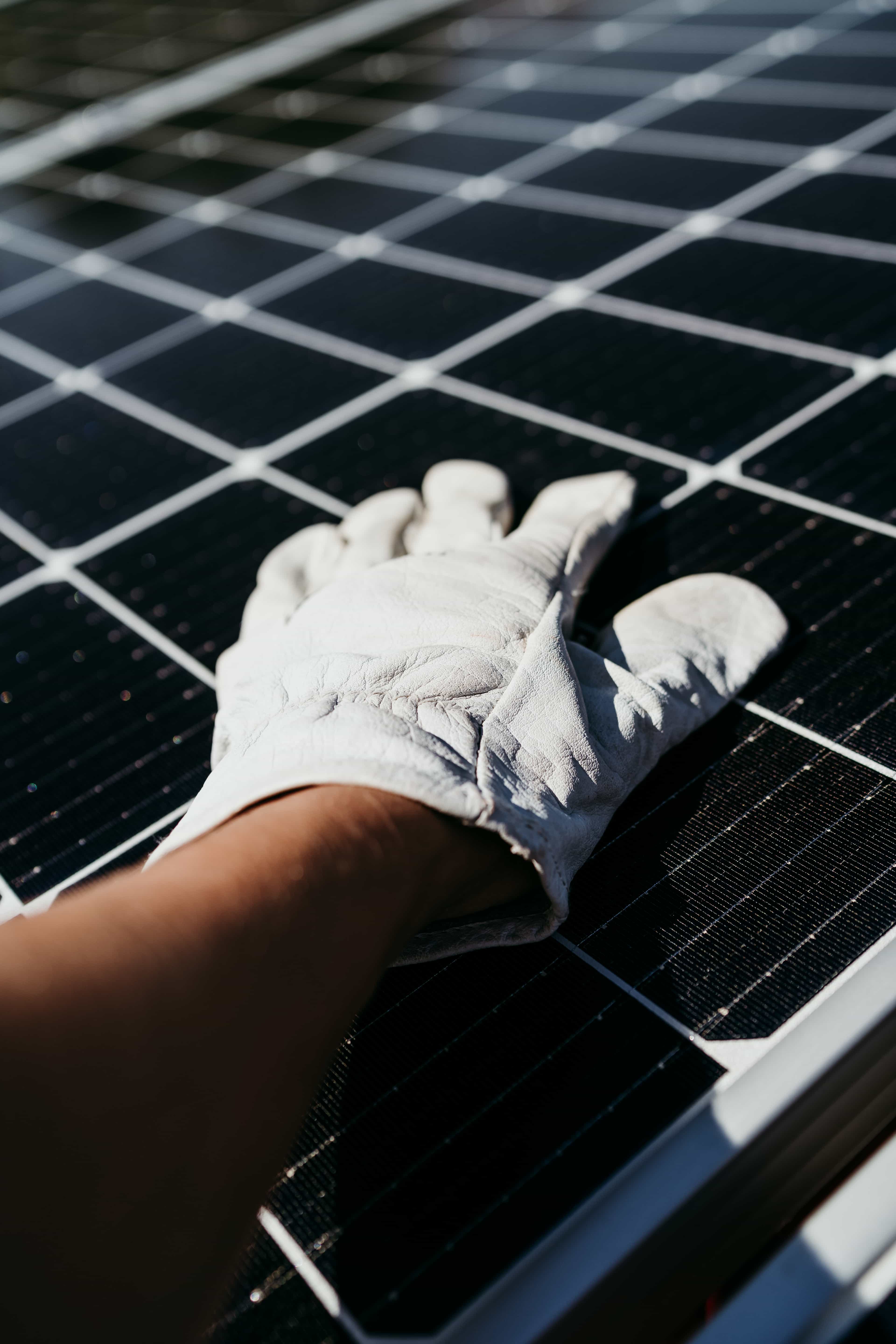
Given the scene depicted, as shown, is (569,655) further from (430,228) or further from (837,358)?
(430,228)

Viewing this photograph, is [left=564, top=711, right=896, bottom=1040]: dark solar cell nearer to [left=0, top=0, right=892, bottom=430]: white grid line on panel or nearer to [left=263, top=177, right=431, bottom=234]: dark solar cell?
[left=0, top=0, right=892, bottom=430]: white grid line on panel

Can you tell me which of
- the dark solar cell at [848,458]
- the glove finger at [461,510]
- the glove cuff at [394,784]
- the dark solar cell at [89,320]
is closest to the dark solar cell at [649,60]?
the dark solar cell at [89,320]

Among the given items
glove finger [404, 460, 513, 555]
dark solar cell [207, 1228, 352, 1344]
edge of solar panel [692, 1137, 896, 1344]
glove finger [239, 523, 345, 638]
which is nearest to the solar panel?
dark solar cell [207, 1228, 352, 1344]

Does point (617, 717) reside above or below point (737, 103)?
below

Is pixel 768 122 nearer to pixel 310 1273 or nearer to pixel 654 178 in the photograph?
pixel 654 178

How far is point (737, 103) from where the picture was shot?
6.63 m

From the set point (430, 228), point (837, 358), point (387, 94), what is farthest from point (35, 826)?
point (387, 94)

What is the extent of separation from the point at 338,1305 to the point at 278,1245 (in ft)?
0.52

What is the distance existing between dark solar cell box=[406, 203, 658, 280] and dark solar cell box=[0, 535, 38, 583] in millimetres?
2723

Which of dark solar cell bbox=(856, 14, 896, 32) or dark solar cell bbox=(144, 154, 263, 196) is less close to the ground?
dark solar cell bbox=(856, 14, 896, 32)

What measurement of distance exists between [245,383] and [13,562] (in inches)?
56.3

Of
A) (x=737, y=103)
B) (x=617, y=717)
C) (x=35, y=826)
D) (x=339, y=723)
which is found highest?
(x=737, y=103)

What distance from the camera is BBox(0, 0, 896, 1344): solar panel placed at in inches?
75.8

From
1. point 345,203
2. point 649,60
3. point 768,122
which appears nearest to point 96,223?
point 345,203
